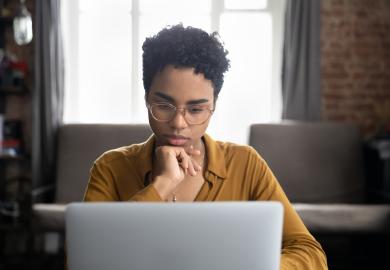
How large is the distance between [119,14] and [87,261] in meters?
3.77

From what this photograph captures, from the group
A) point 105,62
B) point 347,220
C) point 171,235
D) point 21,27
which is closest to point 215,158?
point 171,235

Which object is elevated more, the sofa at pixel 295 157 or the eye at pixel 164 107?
the eye at pixel 164 107

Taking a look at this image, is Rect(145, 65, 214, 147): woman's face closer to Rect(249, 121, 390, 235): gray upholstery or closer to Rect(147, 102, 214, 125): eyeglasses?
Rect(147, 102, 214, 125): eyeglasses

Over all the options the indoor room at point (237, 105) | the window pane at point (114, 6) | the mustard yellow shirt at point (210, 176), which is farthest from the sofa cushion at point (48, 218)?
the mustard yellow shirt at point (210, 176)

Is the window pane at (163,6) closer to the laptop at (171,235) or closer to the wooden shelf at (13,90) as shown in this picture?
the wooden shelf at (13,90)

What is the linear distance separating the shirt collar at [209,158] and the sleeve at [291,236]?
0.09 metres

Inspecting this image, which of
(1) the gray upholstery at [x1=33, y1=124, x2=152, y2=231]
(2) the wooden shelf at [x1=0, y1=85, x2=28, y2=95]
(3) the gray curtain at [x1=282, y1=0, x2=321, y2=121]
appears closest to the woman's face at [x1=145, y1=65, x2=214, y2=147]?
(1) the gray upholstery at [x1=33, y1=124, x2=152, y2=231]

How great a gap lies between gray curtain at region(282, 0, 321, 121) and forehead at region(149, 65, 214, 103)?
2.97 m

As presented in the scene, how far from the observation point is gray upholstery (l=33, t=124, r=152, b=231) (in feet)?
12.3

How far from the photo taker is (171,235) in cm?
73

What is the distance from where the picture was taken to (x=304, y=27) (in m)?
4.07

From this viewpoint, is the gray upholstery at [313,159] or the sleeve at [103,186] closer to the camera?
the sleeve at [103,186]

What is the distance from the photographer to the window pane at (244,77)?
4246 millimetres

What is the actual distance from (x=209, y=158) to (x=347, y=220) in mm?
2130
